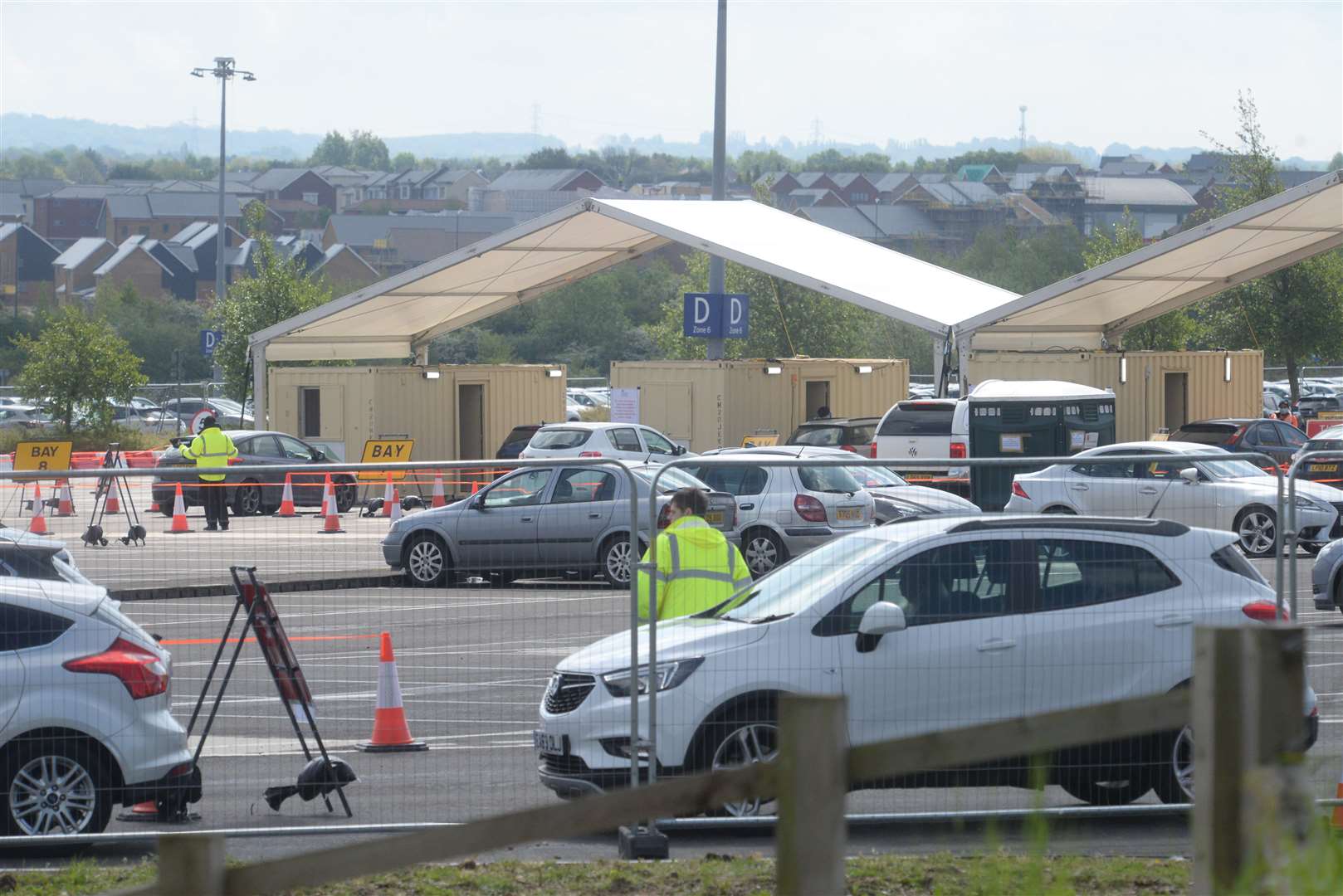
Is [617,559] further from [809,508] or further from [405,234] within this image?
[405,234]

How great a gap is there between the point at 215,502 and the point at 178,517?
0.95 meters

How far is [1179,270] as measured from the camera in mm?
31719

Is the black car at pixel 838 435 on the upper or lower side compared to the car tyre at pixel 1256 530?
upper

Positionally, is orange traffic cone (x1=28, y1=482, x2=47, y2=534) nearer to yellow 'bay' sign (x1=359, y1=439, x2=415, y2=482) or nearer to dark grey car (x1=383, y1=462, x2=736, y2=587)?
dark grey car (x1=383, y1=462, x2=736, y2=587)

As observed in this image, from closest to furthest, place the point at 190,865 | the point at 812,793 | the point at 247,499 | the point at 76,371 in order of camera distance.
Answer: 1. the point at 812,793
2. the point at 190,865
3. the point at 247,499
4. the point at 76,371

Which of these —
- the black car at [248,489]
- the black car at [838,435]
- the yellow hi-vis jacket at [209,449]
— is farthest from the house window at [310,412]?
the black car at [248,489]

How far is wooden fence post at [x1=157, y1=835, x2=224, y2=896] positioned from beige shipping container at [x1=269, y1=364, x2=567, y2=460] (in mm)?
32244

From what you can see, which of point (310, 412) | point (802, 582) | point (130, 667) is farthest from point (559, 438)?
point (130, 667)

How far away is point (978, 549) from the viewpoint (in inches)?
317

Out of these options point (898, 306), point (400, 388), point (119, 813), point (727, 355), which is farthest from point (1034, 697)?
point (727, 355)

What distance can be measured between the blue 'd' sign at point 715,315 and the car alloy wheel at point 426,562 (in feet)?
76.9

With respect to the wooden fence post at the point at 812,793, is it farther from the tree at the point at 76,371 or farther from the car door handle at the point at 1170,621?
the tree at the point at 76,371

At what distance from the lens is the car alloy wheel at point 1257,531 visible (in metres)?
8.59

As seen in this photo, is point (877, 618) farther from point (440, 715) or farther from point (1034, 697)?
point (440, 715)
